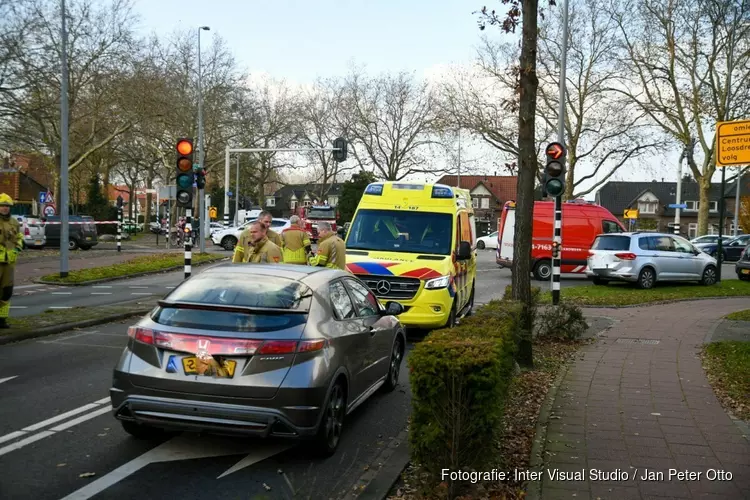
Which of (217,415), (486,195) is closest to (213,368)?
(217,415)

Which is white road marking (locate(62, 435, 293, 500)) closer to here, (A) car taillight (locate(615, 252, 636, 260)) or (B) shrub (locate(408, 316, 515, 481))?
(B) shrub (locate(408, 316, 515, 481))

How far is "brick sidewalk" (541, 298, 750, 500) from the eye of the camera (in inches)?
194

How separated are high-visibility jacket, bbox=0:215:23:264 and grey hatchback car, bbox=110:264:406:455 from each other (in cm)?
525

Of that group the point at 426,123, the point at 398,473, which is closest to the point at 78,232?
the point at 426,123

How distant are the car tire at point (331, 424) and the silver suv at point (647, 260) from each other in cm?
1751

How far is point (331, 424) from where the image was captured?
5.80 m

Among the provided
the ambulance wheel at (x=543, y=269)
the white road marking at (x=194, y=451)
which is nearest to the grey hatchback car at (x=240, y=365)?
the white road marking at (x=194, y=451)

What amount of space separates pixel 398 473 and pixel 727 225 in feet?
297

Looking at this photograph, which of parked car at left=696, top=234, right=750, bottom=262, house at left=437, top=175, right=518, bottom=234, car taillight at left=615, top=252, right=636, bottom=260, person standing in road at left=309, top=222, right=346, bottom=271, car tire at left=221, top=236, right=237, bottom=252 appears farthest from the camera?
house at left=437, top=175, right=518, bottom=234

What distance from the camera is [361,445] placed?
20.3ft

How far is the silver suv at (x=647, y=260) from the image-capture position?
21812 millimetres

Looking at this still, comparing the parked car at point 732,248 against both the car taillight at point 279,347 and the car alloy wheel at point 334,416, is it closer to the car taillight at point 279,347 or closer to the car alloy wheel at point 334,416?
the car alloy wheel at point 334,416

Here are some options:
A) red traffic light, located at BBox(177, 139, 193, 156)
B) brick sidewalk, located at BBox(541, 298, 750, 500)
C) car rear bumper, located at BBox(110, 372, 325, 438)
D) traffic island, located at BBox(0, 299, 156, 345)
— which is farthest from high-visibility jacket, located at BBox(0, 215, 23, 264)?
brick sidewalk, located at BBox(541, 298, 750, 500)

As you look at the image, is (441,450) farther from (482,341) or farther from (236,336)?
(236,336)
